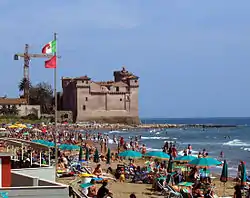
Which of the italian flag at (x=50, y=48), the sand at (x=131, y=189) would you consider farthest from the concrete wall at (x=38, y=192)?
the italian flag at (x=50, y=48)

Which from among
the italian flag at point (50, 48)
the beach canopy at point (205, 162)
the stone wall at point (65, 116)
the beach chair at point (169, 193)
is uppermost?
the italian flag at point (50, 48)

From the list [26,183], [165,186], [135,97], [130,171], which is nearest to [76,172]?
[130,171]

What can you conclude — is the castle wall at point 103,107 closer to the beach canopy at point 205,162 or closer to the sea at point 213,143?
the sea at point 213,143

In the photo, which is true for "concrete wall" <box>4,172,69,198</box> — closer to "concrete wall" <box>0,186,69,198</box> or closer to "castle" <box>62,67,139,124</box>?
"concrete wall" <box>0,186,69,198</box>

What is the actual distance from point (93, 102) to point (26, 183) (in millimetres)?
90320

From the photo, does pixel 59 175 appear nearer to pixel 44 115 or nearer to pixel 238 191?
pixel 238 191

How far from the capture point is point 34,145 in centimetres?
1602

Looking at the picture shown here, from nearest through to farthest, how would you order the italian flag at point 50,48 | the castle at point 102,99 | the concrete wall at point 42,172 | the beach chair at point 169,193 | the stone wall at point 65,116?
1. the concrete wall at point 42,172
2. the beach chair at point 169,193
3. the italian flag at point 50,48
4. the stone wall at point 65,116
5. the castle at point 102,99

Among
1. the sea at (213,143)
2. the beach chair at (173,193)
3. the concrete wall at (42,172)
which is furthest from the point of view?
the sea at (213,143)

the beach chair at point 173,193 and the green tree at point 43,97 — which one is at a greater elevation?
the green tree at point 43,97

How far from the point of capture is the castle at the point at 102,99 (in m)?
100

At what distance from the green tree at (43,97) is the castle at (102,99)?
12.0ft

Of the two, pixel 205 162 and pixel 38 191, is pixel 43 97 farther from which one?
pixel 38 191

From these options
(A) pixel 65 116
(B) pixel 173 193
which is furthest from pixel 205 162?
(A) pixel 65 116
